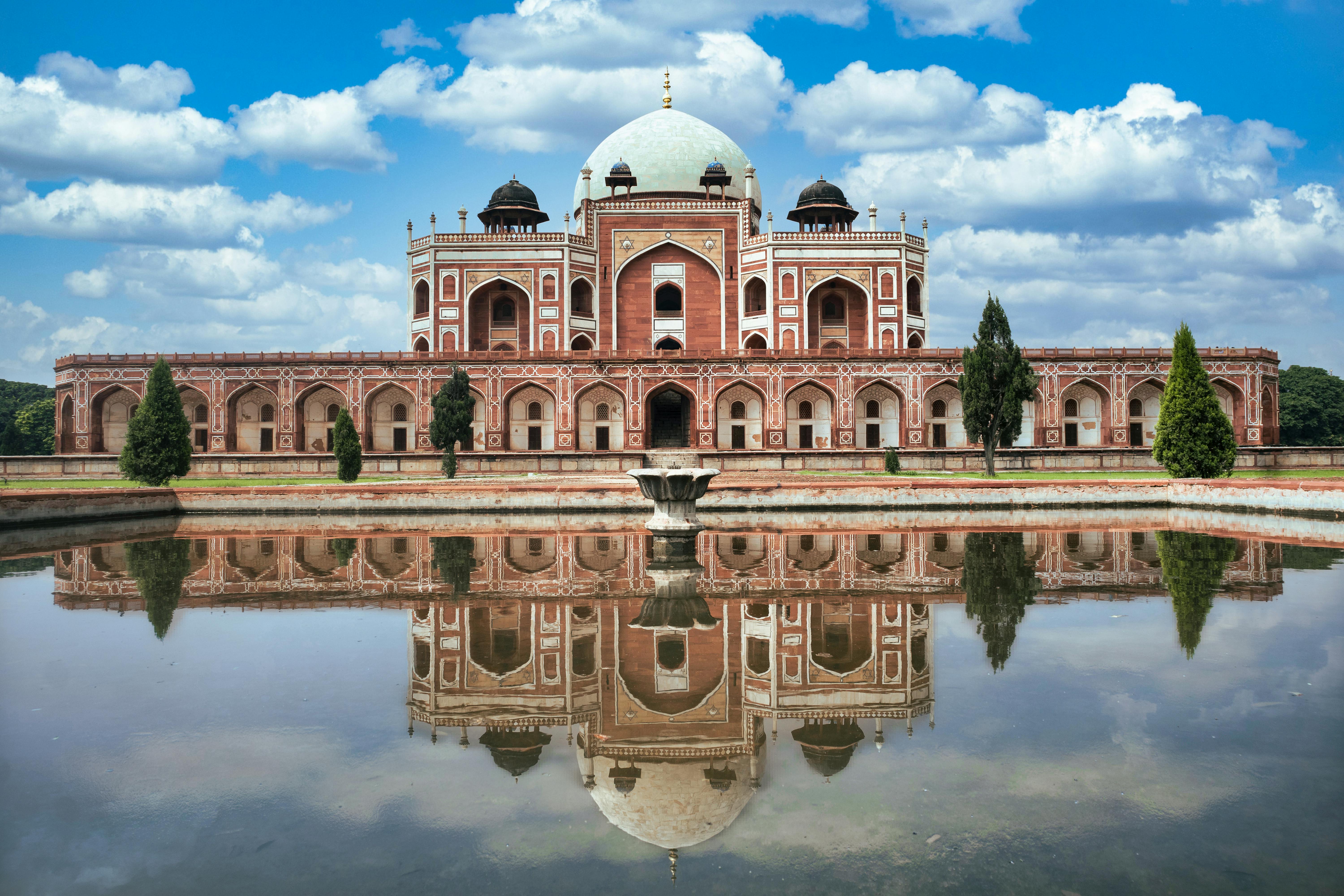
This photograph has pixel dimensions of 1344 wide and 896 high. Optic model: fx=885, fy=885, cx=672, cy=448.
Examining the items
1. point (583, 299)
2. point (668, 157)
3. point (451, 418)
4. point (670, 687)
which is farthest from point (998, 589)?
point (668, 157)

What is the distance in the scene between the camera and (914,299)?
1324 inches

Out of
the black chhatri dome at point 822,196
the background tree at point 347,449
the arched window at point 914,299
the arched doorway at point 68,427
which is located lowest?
the background tree at point 347,449

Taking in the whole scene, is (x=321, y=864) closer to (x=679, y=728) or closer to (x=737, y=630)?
(x=679, y=728)

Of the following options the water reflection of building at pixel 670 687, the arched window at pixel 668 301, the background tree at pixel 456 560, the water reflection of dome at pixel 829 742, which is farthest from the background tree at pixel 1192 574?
the arched window at pixel 668 301

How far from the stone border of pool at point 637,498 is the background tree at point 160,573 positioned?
11.5 feet

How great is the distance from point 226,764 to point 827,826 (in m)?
2.43

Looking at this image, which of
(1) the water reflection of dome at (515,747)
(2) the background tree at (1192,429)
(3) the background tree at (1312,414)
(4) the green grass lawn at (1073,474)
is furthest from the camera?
(3) the background tree at (1312,414)

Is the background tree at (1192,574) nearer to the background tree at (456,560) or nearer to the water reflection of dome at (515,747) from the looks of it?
the water reflection of dome at (515,747)

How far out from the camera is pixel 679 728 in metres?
4.05

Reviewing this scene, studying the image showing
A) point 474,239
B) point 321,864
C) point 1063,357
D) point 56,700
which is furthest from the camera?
point 474,239

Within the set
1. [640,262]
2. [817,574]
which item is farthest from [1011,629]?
[640,262]

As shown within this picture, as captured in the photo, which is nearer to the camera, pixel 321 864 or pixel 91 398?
pixel 321 864

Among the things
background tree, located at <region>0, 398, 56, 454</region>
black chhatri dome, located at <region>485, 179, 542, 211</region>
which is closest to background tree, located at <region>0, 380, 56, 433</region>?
background tree, located at <region>0, 398, 56, 454</region>

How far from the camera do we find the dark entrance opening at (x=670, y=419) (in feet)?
97.2
